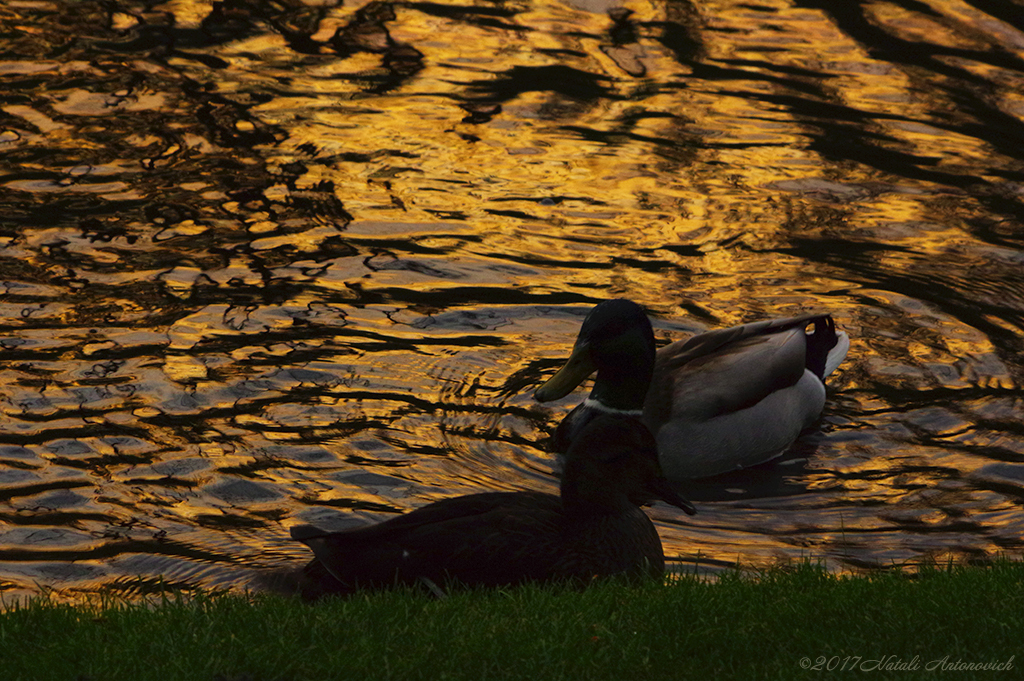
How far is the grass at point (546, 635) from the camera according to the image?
19.0 ft

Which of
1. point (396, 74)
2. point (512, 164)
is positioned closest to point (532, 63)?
point (396, 74)

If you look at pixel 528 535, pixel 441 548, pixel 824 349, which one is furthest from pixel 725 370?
pixel 441 548

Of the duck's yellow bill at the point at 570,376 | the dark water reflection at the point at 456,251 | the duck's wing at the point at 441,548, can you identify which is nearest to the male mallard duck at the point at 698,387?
the duck's yellow bill at the point at 570,376

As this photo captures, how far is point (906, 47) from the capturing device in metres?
18.3

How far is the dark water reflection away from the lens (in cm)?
902

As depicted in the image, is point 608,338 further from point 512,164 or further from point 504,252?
point 512,164

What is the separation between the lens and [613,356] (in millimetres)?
9688

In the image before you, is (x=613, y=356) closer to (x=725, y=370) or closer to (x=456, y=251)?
(x=725, y=370)

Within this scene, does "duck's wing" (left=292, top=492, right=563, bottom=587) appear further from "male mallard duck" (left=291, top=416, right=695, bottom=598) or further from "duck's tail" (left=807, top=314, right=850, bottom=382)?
"duck's tail" (left=807, top=314, right=850, bottom=382)

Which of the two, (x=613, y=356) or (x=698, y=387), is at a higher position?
(x=613, y=356)

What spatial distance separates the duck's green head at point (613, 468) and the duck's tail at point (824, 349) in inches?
156

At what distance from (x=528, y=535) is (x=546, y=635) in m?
1.02

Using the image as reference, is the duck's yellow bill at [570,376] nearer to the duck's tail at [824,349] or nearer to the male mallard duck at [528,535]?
the duck's tail at [824,349]

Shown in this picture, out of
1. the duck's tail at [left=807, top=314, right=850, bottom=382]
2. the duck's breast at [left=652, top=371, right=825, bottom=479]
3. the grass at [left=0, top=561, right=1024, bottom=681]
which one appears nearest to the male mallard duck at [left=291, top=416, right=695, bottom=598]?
the grass at [left=0, top=561, right=1024, bottom=681]
